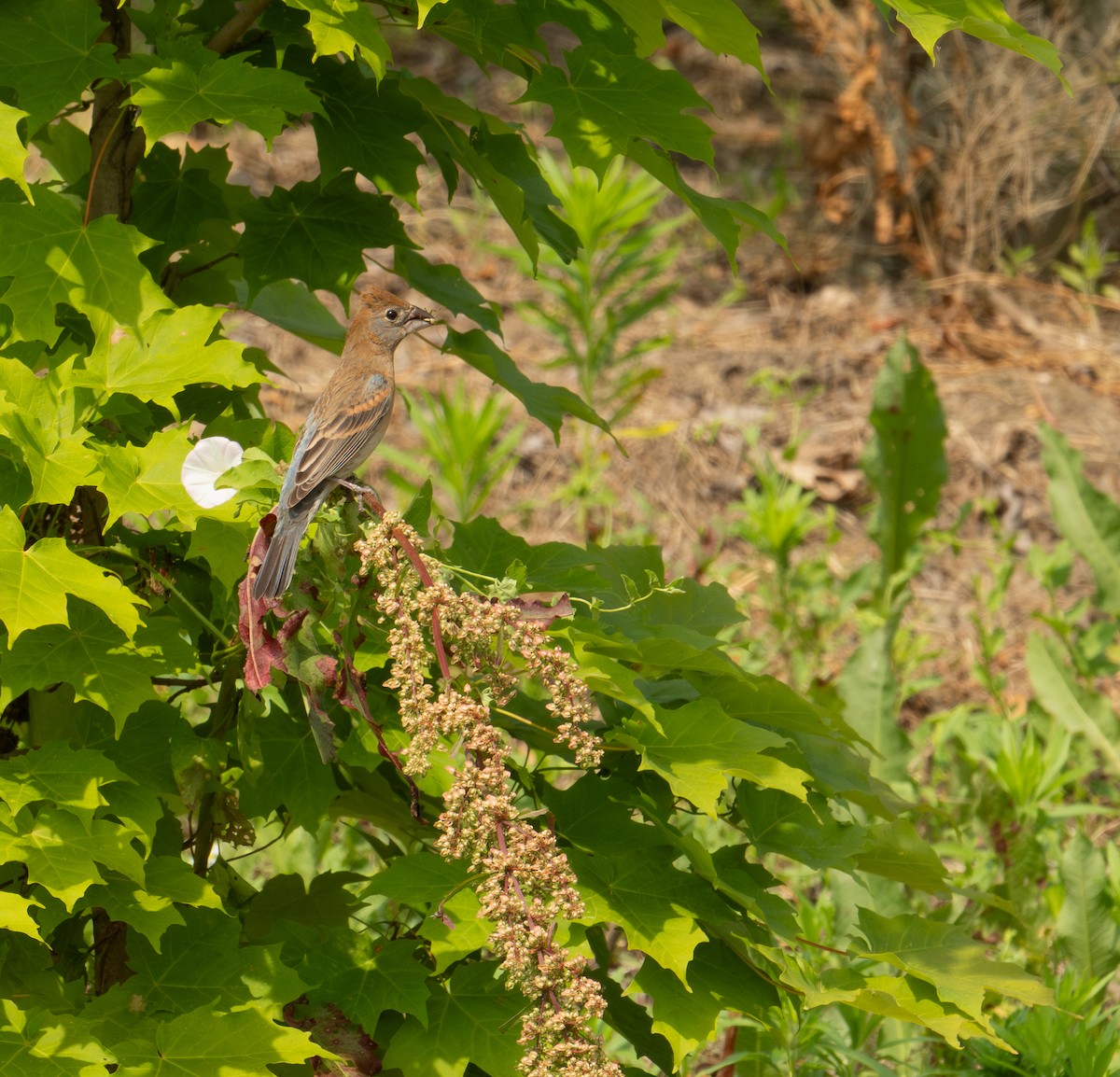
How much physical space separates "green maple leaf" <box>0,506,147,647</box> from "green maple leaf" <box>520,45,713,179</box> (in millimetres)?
952

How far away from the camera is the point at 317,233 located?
2240 mm

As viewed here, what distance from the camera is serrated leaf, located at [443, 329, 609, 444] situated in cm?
235

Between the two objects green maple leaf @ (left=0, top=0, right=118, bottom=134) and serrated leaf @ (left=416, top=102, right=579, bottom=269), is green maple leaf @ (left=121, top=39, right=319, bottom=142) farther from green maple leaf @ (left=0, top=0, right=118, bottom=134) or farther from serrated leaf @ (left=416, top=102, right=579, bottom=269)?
serrated leaf @ (left=416, top=102, right=579, bottom=269)

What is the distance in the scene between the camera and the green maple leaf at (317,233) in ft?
7.24

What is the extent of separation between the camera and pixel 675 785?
5.66ft

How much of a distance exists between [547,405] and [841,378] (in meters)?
4.57

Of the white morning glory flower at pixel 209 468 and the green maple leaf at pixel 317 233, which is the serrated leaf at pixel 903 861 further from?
the green maple leaf at pixel 317 233

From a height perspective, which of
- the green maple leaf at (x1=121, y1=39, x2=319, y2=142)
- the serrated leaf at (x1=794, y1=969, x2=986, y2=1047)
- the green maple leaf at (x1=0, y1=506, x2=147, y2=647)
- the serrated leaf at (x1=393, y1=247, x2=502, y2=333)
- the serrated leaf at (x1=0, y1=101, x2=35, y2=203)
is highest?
the green maple leaf at (x1=121, y1=39, x2=319, y2=142)

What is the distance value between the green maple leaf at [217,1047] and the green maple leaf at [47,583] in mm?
528

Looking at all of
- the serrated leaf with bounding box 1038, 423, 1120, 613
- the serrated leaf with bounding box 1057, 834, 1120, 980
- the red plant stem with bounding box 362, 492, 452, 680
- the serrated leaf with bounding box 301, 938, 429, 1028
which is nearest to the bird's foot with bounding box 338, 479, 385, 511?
the red plant stem with bounding box 362, 492, 452, 680

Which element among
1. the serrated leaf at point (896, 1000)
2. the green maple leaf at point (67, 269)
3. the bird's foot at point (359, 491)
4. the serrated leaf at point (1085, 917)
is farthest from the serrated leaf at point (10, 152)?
the serrated leaf at point (1085, 917)

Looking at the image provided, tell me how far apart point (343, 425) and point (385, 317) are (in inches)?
17.3

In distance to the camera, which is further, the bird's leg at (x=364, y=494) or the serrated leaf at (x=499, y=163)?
the serrated leaf at (x=499, y=163)

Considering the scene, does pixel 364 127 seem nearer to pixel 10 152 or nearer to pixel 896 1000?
pixel 10 152
